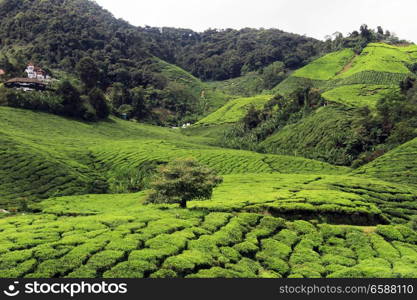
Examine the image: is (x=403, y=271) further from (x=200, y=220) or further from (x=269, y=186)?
(x=269, y=186)

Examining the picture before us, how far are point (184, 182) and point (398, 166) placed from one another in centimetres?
5606

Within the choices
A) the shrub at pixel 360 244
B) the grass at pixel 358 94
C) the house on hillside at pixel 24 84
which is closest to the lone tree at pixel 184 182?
the shrub at pixel 360 244

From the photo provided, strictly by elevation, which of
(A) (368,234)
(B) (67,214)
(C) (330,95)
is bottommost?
(B) (67,214)

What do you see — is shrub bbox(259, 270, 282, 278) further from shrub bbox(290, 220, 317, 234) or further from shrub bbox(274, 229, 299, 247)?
shrub bbox(290, 220, 317, 234)

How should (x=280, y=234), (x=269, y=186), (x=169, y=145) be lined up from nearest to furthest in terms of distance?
(x=280, y=234)
(x=269, y=186)
(x=169, y=145)

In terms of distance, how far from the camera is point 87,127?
13212 centimetres

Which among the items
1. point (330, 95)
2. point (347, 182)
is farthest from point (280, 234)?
point (330, 95)

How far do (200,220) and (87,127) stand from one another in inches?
4121

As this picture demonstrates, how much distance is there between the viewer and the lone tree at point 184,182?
40250 millimetres

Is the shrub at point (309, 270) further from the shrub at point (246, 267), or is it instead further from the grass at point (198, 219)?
the shrub at point (246, 267)

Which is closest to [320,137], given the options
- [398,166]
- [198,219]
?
[398,166]

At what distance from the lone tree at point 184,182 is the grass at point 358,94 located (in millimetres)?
114526

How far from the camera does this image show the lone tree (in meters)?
40.2

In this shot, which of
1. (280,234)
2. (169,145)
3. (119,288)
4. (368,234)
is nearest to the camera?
(119,288)
